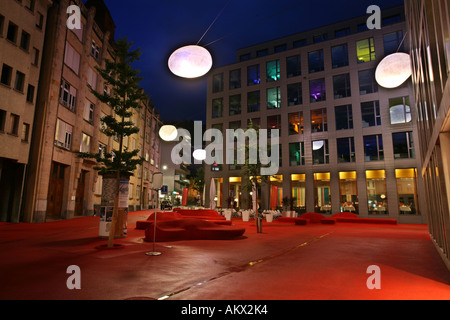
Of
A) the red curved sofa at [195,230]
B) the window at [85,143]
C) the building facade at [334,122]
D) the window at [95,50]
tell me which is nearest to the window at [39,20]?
the window at [95,50]

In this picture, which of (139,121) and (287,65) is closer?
(287,65)

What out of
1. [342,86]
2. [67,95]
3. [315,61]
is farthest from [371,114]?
[67,95]

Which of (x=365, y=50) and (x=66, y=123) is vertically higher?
(x=365, y=50)

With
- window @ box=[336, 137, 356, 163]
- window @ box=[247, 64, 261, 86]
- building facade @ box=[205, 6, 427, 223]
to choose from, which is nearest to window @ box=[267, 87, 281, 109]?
building facade @ box=[205, 6, 427, 223]

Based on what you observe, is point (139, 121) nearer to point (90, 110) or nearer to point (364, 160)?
point (90, 110)

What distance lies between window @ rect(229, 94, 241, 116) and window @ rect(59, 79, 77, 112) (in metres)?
21.2

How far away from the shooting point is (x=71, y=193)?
24.6 metres

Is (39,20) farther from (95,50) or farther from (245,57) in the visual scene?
(245,57)

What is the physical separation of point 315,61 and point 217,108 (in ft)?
49.8

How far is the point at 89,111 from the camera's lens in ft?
93.9
